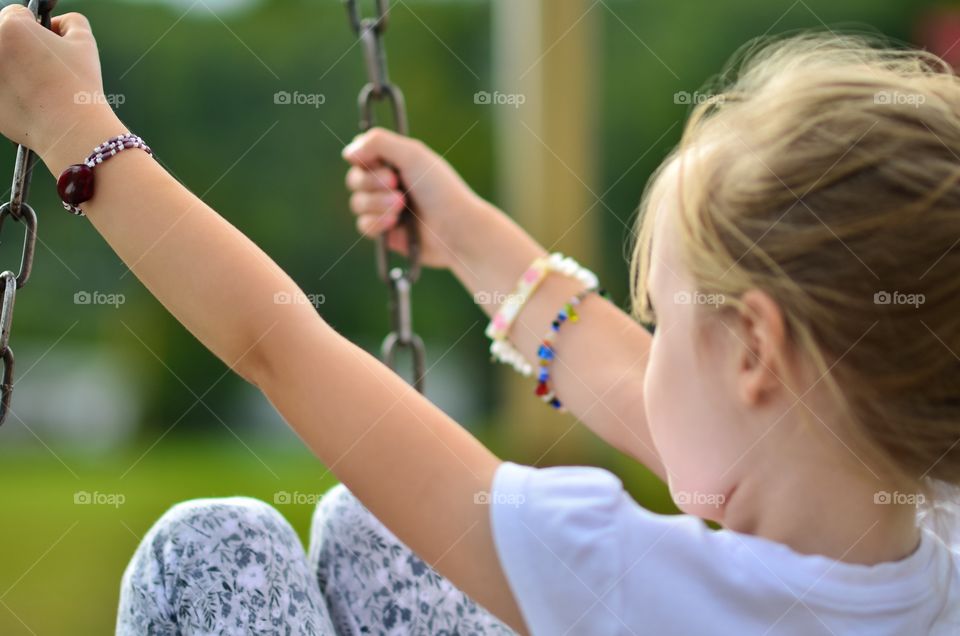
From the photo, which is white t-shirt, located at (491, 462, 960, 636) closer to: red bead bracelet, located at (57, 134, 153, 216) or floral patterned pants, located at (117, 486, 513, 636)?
floral patterned pants, located at (117, 486, 513, 636)

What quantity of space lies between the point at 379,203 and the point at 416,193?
0.04 meters

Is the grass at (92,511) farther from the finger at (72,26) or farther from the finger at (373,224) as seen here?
the finger at (72,26)

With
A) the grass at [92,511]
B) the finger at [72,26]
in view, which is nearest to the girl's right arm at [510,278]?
the finger at [72,26]

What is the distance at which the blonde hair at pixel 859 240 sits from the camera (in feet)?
2.03

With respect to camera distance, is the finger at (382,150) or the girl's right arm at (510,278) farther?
the finger at (382,150)

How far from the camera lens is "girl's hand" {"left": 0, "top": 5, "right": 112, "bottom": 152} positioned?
0.70 m

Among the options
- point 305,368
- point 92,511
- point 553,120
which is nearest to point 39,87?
point 305,368

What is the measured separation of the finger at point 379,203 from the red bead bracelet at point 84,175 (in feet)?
1.27

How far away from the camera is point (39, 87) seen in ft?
2.30

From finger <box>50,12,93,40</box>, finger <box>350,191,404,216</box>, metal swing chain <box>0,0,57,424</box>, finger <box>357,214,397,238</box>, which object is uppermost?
finger <box>50,12,93,40</box>

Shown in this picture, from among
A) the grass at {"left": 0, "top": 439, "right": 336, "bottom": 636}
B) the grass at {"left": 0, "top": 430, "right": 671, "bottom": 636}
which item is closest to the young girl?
the grass at {"left": 0, "top": 430, "right": 671, "bottom": 636}

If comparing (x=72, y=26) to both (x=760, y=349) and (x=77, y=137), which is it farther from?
(x=760, y=349)

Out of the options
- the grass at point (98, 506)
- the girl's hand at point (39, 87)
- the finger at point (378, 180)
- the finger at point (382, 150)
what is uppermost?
the girl's hand at point (39, 87)

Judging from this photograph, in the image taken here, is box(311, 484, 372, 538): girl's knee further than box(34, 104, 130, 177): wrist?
Yes
